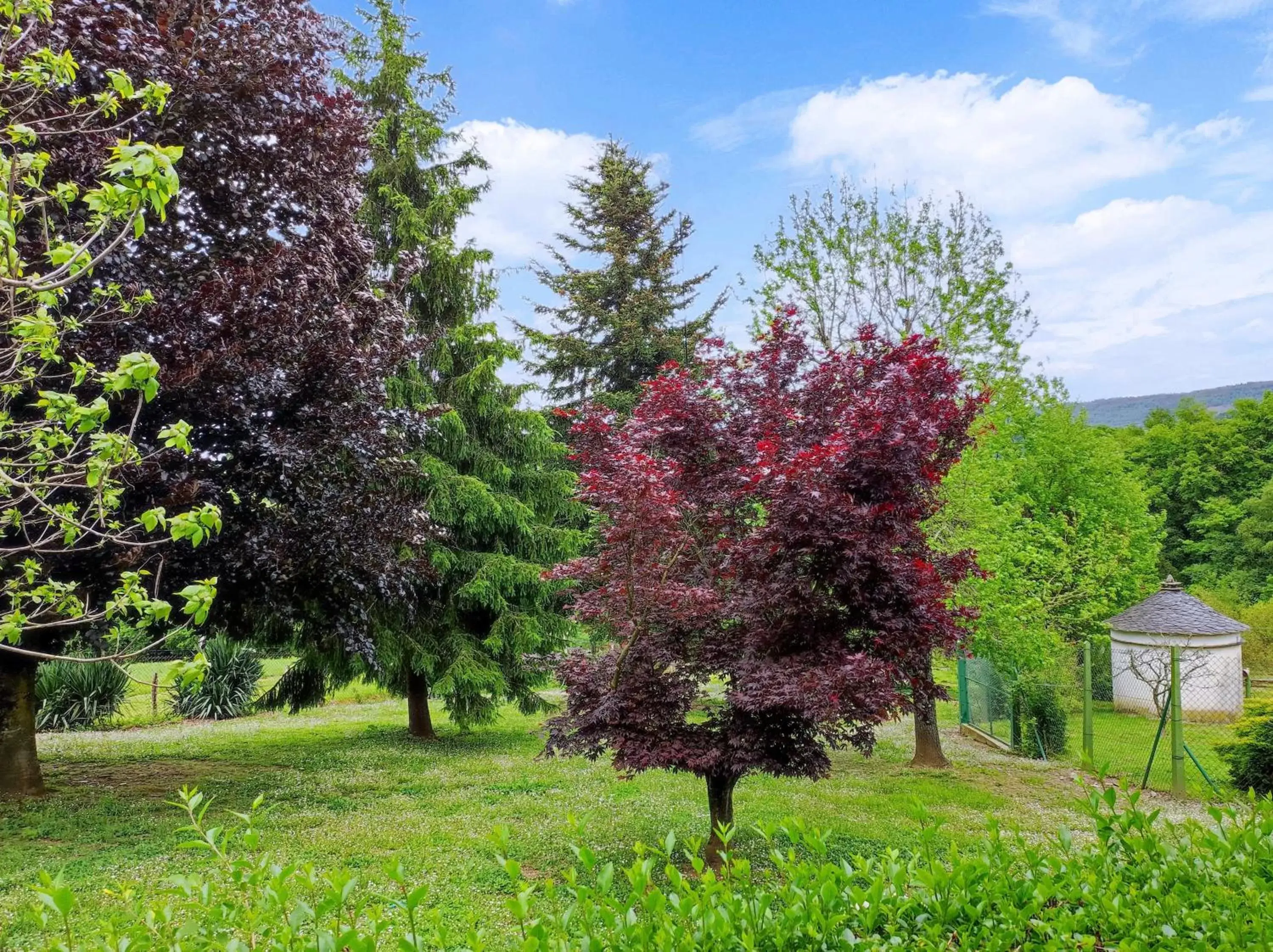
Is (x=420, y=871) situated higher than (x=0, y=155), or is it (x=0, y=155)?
(x=0, y=155)

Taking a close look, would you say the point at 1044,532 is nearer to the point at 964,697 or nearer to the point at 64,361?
the point at 964,697

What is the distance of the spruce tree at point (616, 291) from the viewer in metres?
21.8

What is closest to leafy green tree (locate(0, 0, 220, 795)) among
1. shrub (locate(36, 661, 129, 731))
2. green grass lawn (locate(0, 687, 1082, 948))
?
green grass lawn (locate(0, 687, 1082, 948))

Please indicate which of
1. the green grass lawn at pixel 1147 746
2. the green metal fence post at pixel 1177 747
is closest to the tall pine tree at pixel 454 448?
the green grass lawn at pixel 1147 746

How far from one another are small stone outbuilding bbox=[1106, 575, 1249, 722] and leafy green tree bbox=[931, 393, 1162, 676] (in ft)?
3.54

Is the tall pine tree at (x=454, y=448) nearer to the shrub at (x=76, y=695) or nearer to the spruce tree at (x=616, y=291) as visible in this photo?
the shrub at (x=76, y=695)

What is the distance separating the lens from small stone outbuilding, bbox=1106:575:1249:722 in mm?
15383

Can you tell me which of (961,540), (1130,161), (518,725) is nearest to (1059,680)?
(961,540)

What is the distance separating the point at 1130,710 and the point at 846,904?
60.9 feet

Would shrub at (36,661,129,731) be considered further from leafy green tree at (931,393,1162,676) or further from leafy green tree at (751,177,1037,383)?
leafy green tree at (931,393,1162,676)

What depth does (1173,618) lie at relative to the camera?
1597 centimetres

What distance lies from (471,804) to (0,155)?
6.88 meters

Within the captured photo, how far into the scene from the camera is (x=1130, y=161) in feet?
30.9

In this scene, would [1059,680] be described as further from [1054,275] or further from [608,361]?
[608,361]
